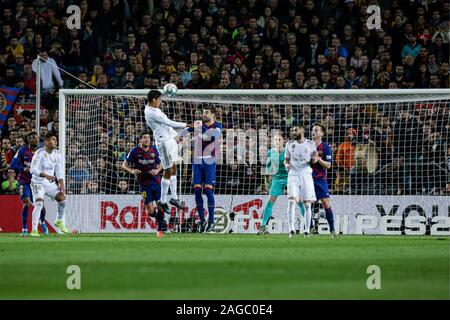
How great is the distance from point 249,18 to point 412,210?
312 inches

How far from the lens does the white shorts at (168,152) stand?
17.4 meters

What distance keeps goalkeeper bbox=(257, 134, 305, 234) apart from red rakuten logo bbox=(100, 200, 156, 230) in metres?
3.11

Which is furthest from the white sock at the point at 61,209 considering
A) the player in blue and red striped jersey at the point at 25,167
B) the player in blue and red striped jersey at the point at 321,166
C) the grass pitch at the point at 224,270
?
the player in blue and red striped jersey at the point at 321,166

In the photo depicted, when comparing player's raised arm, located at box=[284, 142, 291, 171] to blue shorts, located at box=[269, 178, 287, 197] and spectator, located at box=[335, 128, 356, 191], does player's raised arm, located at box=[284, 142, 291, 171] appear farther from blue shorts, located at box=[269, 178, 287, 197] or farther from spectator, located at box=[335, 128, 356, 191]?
spectator, located at box=[335, 128, 356, 191]

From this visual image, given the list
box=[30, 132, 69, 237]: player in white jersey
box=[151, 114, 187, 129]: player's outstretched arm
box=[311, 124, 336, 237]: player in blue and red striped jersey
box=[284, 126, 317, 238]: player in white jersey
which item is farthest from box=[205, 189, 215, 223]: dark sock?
box=[30, 132, 69, 237]: player in white jersey

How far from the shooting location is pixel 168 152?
17.4m

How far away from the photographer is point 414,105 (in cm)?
2138

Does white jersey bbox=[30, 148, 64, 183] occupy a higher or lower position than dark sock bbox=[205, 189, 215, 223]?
higher

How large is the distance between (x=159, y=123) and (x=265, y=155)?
4919 millimetres

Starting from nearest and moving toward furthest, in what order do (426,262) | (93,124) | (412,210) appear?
(426,262), (412,210), (93,124)

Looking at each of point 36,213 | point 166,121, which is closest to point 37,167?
point 36,213

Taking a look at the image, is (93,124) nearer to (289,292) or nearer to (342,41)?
(342,41)

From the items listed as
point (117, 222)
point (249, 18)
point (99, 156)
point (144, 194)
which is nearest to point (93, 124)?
point (99, 156)

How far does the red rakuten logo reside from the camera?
21.5 m
